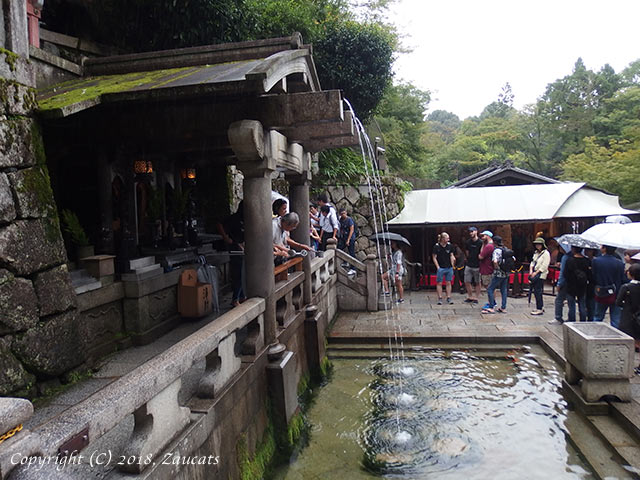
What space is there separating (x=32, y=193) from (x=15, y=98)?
3.76 ft

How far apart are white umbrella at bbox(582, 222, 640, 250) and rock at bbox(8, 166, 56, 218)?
35.0 feet

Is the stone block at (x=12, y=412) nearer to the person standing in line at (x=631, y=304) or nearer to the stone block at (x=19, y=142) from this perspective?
the stone block at (x=19, y=142)

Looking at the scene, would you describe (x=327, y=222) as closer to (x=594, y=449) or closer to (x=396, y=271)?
(x=396, y=271)

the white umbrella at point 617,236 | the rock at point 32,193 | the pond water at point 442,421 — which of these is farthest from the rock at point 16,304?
the white umbrella at point 617,236

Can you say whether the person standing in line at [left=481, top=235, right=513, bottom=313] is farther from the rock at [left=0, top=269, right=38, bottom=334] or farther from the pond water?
the rock at [left=0, top=269, right=38, bottom=334]

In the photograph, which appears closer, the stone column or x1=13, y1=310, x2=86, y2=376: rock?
x1=13, y1=310, x2=86, y2=376: rock

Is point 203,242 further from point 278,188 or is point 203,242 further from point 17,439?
point 17,439

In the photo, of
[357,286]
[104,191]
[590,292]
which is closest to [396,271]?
[357,286]

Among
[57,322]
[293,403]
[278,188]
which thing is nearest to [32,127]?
[57,322]

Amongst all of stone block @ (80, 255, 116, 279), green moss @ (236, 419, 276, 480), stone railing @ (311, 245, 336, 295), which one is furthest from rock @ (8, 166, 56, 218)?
Result: stone railing @ (311, 245, 336, 295)

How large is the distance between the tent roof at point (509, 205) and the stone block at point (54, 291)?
12678 mm

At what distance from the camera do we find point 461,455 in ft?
19.9

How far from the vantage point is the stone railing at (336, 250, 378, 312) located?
13075mm

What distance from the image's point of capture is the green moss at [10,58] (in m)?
5.35
